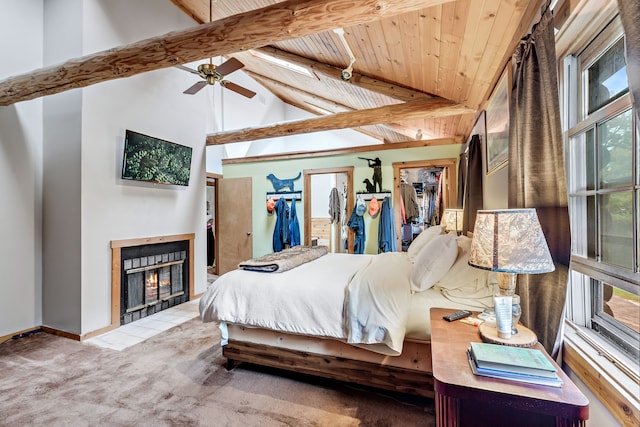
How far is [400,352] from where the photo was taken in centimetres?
180

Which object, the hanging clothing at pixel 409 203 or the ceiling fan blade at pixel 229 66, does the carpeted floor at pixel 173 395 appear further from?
the hanging clothing at pixel 409 203

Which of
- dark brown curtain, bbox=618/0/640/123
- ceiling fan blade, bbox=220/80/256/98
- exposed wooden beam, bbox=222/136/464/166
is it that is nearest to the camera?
dark brown curtain, bbox=618/0/640/123

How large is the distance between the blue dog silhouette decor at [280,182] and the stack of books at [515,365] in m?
4.73

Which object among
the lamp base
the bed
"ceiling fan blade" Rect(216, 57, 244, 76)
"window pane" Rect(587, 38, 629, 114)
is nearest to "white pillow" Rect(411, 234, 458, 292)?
the bed

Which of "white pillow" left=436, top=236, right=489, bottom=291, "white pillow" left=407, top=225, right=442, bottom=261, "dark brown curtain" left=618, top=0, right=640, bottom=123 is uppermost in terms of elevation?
"dark brown curtain" left=618, top=0, right=640, bottom=123

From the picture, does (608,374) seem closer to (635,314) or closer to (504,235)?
(635,314)

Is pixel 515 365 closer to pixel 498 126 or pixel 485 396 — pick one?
pixel 485 396

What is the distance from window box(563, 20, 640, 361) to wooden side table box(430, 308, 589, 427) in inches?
16.4

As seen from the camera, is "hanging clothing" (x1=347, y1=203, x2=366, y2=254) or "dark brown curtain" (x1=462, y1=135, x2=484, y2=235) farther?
"hanging clothing" (x1=347, y1=203, x2=366, y2=254)

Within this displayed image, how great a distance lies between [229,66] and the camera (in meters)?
2.88

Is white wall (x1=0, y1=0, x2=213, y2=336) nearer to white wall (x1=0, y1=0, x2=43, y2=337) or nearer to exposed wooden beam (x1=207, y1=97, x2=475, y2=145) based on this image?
white wall (x1=0, y1=0, x2=43, y2=337)

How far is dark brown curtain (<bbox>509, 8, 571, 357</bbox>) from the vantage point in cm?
126

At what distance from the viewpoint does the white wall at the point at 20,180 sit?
293 centimetres

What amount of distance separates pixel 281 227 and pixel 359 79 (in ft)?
9.83
